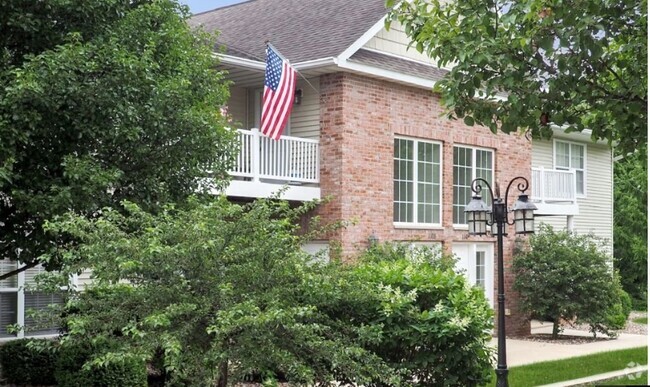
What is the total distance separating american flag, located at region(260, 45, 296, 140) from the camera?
17484 mm

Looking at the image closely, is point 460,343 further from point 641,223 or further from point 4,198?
point 641,223

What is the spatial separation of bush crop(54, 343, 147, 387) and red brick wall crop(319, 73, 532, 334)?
6.11 meters

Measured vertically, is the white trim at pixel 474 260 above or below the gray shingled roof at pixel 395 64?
below

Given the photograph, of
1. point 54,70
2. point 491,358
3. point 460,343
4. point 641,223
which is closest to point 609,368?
point 491,358

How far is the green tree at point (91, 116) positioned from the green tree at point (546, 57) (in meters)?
2.83

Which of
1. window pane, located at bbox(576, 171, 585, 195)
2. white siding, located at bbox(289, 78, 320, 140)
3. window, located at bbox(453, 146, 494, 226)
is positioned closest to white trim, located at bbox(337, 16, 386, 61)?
white siding, located at bbox(289, 78, 320, 140)

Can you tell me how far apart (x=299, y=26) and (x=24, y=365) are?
1099 cm

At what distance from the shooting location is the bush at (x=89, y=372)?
42.3 feet

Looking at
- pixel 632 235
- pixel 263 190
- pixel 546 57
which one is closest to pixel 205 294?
pixel 546 57

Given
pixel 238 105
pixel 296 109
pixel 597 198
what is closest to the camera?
pixel 296 109

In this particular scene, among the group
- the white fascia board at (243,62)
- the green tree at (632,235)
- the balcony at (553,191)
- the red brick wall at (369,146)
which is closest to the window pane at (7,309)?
the white fascia board at (243,62)

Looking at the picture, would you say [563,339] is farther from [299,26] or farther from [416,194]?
[299,26]

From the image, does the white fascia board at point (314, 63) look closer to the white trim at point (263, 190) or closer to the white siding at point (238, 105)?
the white siding at point (238, 105)

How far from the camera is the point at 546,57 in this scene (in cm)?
1170
